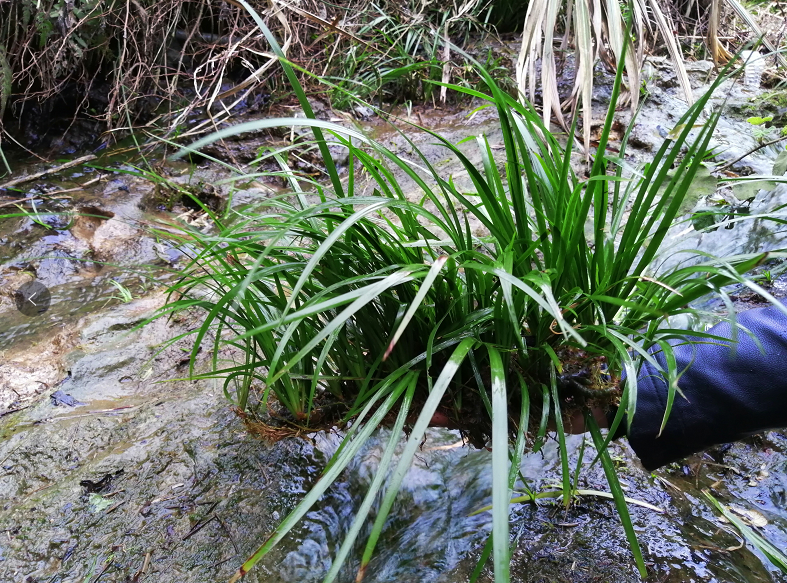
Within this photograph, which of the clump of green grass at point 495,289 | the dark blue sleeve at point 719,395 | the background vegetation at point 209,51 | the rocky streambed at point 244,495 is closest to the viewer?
the clump of green grass at point 495,289

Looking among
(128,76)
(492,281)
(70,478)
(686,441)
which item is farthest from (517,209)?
(128,76)

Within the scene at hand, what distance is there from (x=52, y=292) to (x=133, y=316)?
0.62 m

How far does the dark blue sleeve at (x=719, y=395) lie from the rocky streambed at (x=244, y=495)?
0.18m

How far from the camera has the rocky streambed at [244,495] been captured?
142cm

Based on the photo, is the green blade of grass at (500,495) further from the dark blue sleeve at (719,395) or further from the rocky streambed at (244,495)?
the rocky streambed at (244,495)

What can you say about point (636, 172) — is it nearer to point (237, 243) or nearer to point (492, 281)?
point (492, 281)

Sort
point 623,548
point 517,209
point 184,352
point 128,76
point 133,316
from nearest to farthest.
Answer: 1. point 517,209
2. point 623,548
3. point 184,352
4. point 133,316
5. point 128,76

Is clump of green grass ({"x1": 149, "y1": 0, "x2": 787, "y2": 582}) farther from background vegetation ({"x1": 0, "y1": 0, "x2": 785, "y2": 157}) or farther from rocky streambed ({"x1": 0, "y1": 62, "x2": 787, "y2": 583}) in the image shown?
background vegetation ({"x1": 0, "y1": 0, "x2": 785, "y2": 157})

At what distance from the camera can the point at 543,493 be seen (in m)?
1.62

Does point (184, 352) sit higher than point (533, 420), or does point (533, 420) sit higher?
point (533, 420)

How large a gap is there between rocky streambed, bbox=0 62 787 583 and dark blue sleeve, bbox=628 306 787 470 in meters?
0.18

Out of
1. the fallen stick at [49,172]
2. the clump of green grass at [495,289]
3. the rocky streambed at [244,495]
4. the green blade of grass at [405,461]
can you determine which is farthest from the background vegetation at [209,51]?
the green blade of grass at [405,461]

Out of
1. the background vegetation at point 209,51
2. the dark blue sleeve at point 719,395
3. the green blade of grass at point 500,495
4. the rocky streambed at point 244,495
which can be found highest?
the background vegetation at point 209,51

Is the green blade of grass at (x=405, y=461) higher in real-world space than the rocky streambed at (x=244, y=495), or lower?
higher
